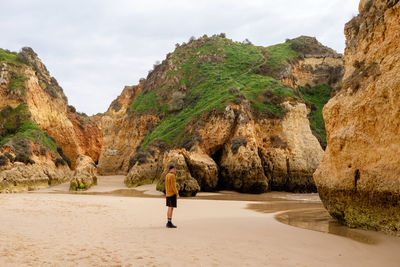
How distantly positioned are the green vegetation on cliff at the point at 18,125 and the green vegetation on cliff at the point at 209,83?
11027 mm

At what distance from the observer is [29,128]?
2717 centimetres

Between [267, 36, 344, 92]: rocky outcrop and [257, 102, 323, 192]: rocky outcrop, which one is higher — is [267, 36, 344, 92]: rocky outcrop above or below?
above

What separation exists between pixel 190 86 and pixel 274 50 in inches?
807

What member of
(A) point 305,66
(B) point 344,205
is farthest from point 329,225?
(A) point 305,66

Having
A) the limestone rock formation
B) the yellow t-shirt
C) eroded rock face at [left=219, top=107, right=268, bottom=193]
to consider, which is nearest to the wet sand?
the yellow t-shirt

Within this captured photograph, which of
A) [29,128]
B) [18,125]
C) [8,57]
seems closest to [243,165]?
[29,128]

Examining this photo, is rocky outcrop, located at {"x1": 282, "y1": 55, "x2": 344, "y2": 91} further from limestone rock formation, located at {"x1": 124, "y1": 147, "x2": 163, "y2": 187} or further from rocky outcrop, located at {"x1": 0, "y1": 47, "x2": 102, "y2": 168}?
rocky outcrop, located at {"x1": 0, "y1": 47, "x2": 102, "y2": 168}

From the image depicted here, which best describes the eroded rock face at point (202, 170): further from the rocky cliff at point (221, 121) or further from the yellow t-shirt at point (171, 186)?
the yellow t-shirt at point (171, 186)

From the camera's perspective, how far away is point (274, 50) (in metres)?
53.8

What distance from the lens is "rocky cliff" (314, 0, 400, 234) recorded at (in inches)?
288

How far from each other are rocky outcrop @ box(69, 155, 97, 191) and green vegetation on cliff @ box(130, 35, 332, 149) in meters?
7.43

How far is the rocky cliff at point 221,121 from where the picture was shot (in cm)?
2477

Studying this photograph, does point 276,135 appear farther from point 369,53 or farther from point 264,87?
point 369,53

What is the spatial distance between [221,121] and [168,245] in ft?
70.7
